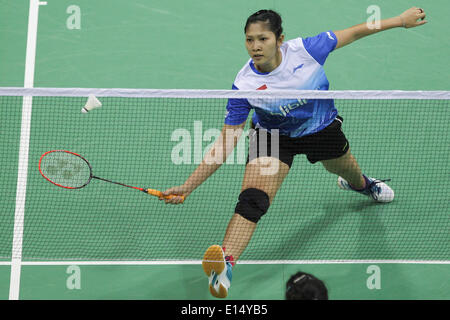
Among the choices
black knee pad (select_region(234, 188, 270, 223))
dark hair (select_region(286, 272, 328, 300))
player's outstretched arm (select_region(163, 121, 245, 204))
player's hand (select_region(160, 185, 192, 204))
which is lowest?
dark hair (select_region(286, 272, 328, 300))

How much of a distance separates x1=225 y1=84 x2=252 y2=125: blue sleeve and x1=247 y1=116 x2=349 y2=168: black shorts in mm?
235

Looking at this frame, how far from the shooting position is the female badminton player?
4.31 m

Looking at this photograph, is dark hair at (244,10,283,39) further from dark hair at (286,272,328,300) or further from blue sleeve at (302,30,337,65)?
dark hair at (286,272,328,300)

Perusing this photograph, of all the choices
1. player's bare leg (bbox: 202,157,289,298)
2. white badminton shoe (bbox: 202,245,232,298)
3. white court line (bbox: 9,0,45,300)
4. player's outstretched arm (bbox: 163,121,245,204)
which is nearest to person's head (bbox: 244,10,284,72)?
player's outstretched arm (bbox: 163,121,245,204)

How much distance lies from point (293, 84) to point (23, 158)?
262 cm

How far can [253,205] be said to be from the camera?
4.39 m

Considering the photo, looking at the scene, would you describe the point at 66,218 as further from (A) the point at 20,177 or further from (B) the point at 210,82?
(B) the point at 210,82

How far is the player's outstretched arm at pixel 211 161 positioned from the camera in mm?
4480

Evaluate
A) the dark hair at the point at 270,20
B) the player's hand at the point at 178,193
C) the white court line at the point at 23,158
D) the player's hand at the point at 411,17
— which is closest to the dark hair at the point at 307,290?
the player's hand at the point at 178,193

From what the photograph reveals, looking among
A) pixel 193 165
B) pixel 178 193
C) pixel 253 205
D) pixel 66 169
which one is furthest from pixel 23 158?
pixel 253 205

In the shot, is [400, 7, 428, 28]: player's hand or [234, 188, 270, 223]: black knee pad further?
[400, 7, 428, 28]: player's hand

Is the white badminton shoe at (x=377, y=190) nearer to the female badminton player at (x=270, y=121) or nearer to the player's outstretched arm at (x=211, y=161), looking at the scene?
the female badminton player at (x=270, y=121)

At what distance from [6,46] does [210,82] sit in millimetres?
2150

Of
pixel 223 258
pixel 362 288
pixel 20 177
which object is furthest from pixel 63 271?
pixel 362 288
